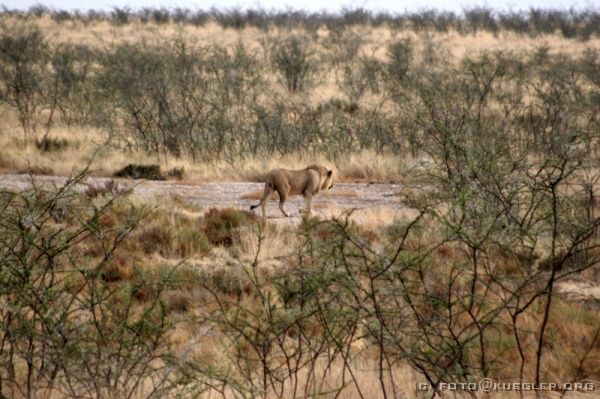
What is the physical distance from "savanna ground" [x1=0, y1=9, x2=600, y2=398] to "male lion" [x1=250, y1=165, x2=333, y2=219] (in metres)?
0.47

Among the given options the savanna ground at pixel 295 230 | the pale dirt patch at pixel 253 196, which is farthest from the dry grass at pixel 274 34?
the pale dirt patch at pixel 253 196

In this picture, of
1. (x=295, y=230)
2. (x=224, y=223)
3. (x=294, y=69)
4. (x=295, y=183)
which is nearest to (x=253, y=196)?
(x=295, y=183)

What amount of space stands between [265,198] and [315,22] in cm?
4207

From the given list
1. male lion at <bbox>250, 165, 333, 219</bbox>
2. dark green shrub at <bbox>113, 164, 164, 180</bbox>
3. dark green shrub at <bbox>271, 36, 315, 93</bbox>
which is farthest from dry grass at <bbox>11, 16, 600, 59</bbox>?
male lion at <bbox>250, 165, 333, 219</bbox>

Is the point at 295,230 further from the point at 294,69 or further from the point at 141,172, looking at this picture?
the point at 294,69

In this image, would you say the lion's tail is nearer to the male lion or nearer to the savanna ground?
the male lion

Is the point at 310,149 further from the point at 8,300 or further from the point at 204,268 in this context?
the point at 8,300

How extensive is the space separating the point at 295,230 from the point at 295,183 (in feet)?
5.00

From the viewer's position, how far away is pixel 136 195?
1299cm

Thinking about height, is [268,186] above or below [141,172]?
above

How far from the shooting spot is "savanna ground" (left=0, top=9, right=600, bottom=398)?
5.25 metres

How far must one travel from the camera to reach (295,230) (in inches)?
431

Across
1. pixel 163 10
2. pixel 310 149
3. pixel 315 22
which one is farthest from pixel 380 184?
pixel 163 10

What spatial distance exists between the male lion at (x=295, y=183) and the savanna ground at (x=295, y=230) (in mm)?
468
